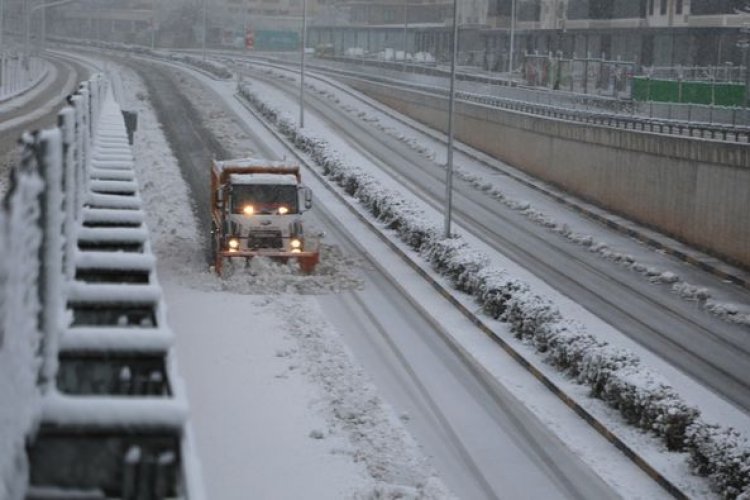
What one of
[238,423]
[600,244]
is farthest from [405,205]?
[238,423]

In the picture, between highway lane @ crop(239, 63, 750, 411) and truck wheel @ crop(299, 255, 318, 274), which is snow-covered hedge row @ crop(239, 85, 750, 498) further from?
truck wheel @ crop(299, 255, 318, 274)

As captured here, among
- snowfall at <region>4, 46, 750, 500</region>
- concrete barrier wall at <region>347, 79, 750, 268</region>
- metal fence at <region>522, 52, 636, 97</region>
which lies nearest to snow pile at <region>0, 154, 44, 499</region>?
snowfall at <region>4, 46, 750, 500</region>

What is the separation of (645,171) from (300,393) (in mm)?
26459

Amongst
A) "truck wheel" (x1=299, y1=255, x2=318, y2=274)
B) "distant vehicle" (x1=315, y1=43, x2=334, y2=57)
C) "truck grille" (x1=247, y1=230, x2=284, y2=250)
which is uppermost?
"distant vehicle" (x1=315, y1=43, x2=334, y2=57)

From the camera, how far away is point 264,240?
1175 inches

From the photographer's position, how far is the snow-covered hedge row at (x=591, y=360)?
16203mm

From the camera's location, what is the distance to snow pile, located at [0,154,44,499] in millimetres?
3160

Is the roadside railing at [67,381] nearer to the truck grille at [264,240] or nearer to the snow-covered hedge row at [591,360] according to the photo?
the snow-covered hedge row at [591,360]

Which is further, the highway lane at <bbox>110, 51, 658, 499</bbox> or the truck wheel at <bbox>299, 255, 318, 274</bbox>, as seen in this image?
the truck wheel at <bbox>299, 255, 318, 274</bbox>

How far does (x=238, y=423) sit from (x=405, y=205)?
900 inches

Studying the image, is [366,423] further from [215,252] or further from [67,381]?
[67,381]

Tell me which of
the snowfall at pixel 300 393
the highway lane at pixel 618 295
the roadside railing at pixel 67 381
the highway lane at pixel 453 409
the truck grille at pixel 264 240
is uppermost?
the roadside railing at pixel 67 381

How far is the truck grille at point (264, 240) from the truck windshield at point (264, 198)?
20.9 inches

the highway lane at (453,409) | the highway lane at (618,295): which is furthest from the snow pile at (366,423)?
the highway lane at (618,295)
